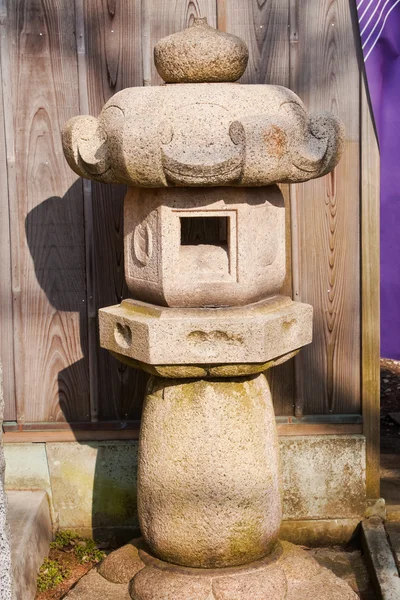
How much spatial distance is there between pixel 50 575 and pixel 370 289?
2.22 meters

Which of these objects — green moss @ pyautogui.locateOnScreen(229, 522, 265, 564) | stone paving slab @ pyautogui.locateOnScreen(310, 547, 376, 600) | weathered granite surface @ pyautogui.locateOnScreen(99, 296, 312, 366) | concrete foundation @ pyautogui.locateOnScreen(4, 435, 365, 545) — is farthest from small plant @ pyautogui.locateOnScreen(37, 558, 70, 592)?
Result: weathered granite surface @ pyautogui.locateOnScreen(99, 296, 312, 366)

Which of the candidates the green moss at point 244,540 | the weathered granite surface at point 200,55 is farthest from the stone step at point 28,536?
the weathered granite surface at point 200,55

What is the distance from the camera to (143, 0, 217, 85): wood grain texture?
4.38 meters

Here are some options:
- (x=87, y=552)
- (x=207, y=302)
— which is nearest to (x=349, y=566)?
(x=87, y=552)

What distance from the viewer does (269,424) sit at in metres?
3.79

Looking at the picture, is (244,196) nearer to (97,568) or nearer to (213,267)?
(213,267)

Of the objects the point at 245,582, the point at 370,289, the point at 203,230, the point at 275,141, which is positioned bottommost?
the point at 245,582

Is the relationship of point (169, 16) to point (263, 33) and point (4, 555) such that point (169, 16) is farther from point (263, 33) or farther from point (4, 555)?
point (4, 555)

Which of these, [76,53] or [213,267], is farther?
[76,53]

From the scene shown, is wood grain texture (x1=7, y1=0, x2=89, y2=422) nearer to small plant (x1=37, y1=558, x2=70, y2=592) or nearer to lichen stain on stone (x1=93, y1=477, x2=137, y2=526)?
lichen stain on stone (x1=93, y1=477, x2=137, y2=526)

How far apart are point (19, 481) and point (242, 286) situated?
1916 millimetres

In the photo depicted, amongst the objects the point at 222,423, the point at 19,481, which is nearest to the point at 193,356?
the point at 222,423

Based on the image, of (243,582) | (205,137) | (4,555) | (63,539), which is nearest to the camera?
(4,555)

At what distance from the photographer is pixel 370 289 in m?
4.57
